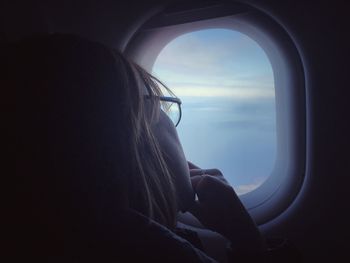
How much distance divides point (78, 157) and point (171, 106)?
1.17 ft

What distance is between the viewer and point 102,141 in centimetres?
52

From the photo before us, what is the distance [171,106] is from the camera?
0.81 metres

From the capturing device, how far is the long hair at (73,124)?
50 centimetres

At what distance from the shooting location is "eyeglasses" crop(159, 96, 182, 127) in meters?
0.77

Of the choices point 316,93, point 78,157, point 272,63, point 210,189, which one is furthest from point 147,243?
point 272,63

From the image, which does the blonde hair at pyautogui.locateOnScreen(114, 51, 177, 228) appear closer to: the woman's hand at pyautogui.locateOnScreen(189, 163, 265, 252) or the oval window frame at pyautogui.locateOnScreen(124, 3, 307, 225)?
the woman's hand at pyautogui.locateOnScreen(189, 163, 265, 252)

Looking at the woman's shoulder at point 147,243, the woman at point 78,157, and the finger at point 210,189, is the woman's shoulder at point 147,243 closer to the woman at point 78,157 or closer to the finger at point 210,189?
the woman at point 78,157

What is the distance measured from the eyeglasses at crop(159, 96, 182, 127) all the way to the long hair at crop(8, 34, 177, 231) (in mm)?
179

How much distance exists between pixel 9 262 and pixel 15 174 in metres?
0.13

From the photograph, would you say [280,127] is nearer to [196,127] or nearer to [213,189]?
[196,127]

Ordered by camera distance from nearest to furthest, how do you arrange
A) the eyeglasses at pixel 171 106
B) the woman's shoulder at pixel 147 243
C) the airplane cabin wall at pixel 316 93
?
1. the woman's shoulder at pixel 147 243
2. the eyeglasses at pixel 171 106
3. the airplane cabin wall at pixel 316 93

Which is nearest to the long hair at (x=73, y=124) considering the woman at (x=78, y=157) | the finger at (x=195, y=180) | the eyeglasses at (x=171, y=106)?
the woman at (x=78, y=157)

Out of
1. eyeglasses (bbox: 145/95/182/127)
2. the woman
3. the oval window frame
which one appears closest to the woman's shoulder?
the woman

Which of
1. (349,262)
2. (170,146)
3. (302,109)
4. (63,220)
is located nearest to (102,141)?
(63,220)
